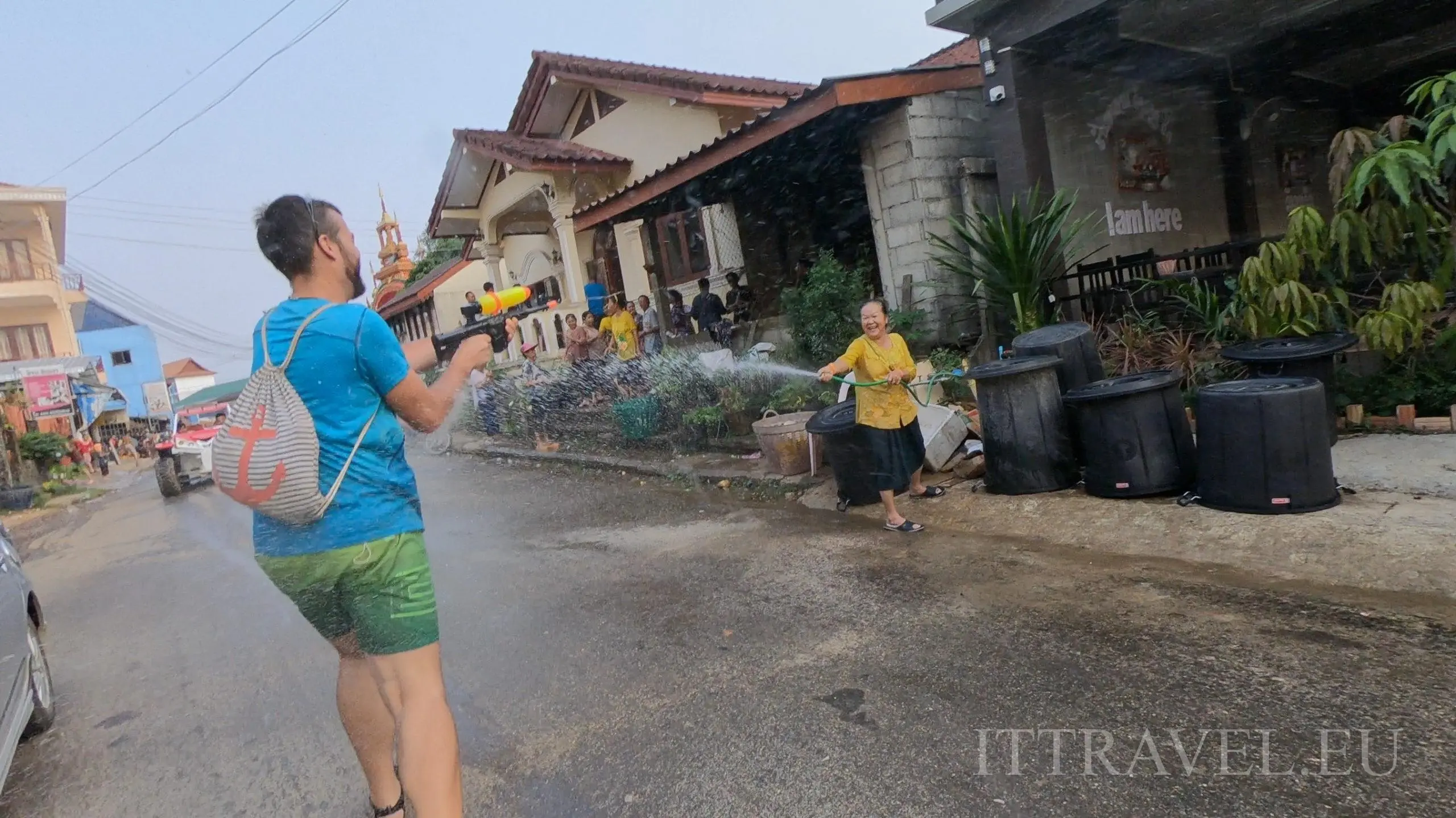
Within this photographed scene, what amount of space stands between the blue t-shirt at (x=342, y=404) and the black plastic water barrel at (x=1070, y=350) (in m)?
4.98

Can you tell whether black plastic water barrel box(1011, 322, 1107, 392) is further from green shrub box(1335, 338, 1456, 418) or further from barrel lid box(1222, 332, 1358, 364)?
green shrub box(1335, 338, 1456, 418)

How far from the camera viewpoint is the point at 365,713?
2439 millimetres

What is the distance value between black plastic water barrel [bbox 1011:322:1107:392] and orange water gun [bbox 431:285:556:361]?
4076mm

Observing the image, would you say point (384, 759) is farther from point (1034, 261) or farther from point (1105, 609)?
point (1034, 261)

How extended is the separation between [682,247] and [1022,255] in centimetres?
702

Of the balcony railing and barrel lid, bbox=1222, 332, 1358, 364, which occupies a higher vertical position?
the balcony railing

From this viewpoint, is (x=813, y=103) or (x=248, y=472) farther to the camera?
(x=813, y=103)

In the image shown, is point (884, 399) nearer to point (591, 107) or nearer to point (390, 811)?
point (390, 811)

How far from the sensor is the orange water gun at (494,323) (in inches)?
126

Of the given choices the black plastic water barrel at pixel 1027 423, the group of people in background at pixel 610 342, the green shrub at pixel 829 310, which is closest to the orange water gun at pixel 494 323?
the black plastic water barrel at pixel 1027 423

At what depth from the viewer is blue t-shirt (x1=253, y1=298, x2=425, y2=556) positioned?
210 cm

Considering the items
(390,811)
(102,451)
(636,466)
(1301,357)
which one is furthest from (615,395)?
(102,451)

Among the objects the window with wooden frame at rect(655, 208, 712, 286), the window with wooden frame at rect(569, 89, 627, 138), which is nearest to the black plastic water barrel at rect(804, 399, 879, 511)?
the window with wooden frame at rect(655, 208, 712, 286)

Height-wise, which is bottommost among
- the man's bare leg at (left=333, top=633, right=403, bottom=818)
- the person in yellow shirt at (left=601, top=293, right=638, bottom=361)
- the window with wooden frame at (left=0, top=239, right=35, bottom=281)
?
the man's bare leg at (left=333, top=633, right=403, bottom=818)
